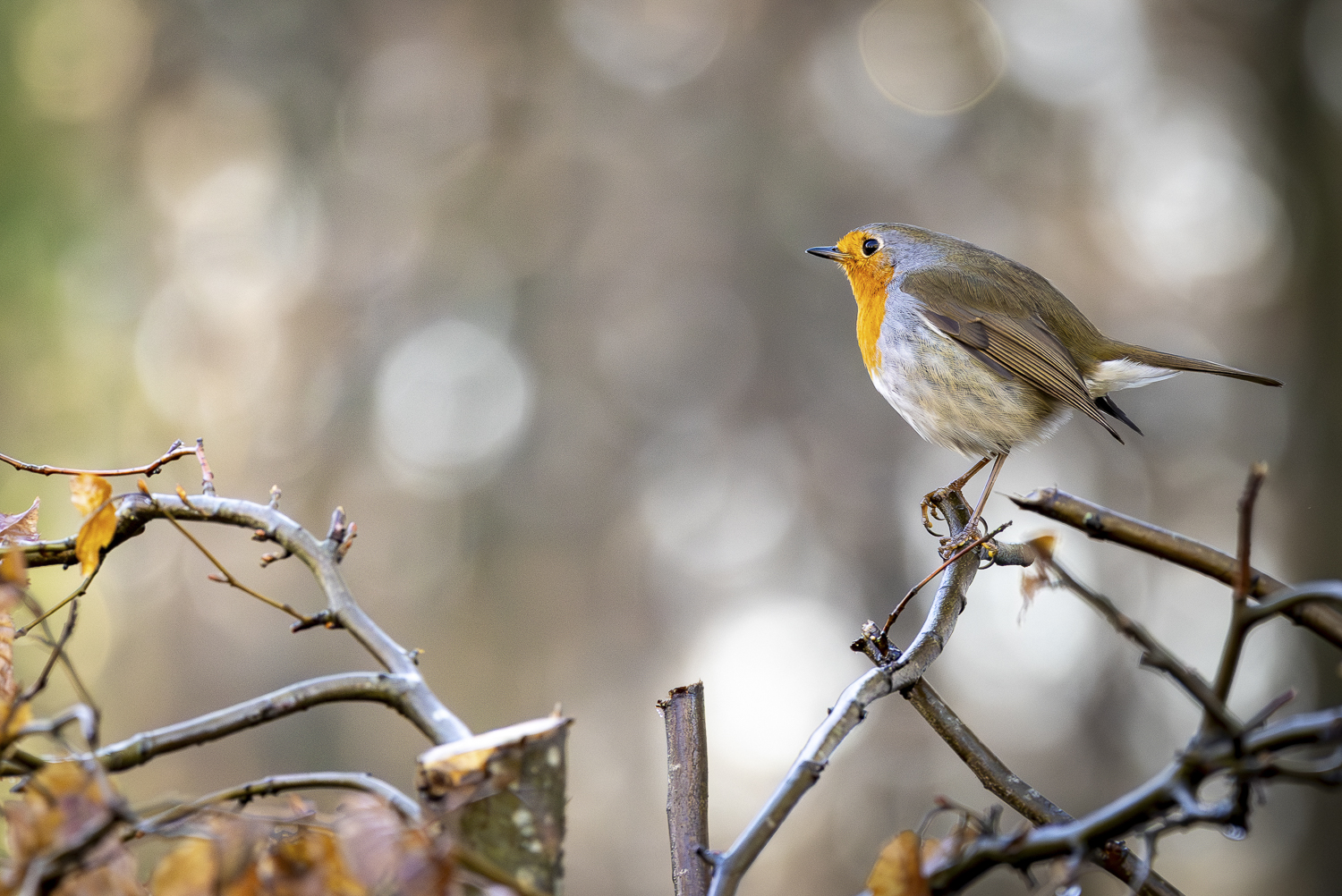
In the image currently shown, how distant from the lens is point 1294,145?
5559 mm

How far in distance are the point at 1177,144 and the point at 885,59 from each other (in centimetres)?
165

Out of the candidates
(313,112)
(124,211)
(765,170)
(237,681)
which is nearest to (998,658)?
(765,170)

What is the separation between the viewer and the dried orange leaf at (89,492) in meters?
0.91

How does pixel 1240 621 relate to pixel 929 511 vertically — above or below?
below

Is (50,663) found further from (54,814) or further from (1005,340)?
(1005,340)

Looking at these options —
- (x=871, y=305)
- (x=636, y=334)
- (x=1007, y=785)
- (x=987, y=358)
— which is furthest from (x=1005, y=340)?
(x=636, y=334)

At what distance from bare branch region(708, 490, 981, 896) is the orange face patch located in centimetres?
136

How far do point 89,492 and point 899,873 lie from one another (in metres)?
0.75

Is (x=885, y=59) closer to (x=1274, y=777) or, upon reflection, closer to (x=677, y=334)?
(x=677, y=334)

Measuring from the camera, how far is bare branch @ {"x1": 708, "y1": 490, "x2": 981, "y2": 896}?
0.78 m

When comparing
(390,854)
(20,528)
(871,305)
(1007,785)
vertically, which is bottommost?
(1007,785)

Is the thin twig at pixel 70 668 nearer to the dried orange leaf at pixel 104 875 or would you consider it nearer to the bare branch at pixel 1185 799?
the dried orange leaf at pixel 104 875

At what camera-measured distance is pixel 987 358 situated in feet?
7.96

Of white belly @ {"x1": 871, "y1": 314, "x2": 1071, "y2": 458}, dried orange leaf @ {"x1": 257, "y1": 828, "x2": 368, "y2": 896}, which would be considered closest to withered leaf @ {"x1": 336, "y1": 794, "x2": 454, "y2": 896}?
dried orange leaf @ {"x1": 257, "y1": 828, "x2": 368, "y2": 896}
